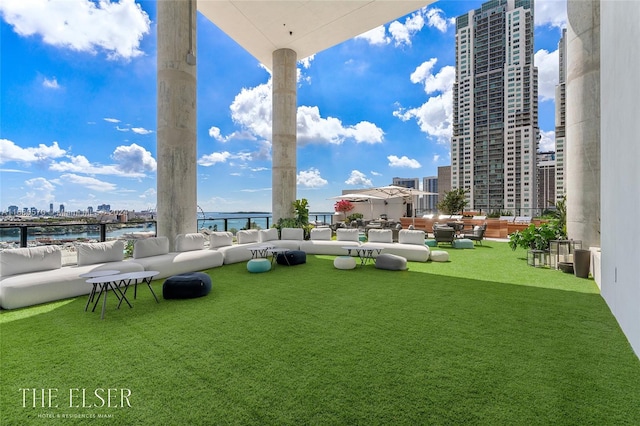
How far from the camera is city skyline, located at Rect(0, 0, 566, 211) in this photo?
789 cm

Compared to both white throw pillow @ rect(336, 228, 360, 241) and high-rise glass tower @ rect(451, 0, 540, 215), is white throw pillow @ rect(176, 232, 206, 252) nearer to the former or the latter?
white throw pillow @ rect(336, 228, 360, 241)

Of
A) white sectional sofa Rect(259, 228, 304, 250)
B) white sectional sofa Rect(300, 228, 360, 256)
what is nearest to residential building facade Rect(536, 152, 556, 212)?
white sectional sofa Rect(300, 228, 360, 256)

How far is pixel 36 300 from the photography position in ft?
13.8

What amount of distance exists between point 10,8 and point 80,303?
673 centimetres

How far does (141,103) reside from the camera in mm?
8484

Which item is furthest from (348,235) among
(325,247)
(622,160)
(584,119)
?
(622,160)

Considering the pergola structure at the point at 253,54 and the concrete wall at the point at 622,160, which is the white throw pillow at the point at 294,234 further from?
the concrete wall at the point at 622,160

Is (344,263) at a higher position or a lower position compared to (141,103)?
lower

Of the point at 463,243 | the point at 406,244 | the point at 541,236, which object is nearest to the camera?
the point at 541,236

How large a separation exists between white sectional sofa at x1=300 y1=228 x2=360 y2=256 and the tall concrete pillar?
5.17 meters

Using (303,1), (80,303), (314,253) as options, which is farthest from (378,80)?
(80,303)

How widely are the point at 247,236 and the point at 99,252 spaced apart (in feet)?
12.4

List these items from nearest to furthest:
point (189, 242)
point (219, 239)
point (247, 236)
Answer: point (189, 242), point (219, 239), point (247, 236)

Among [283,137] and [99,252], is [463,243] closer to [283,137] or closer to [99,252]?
[283,137]
